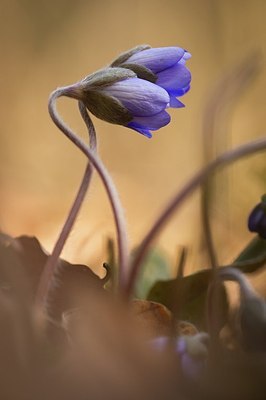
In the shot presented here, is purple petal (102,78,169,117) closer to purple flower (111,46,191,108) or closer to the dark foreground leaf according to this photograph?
purple flower (111,46,191,108)

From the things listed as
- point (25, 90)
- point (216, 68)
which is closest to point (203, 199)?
point (25, 90)

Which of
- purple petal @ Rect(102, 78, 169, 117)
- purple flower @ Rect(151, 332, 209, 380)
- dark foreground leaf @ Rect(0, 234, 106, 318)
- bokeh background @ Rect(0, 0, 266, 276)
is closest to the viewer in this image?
purple flower @ Rect(151, 332, 209, 380)

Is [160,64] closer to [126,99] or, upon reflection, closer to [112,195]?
[126,99]

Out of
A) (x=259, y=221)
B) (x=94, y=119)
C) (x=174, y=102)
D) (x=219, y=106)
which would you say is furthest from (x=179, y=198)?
(x=94, y=119)

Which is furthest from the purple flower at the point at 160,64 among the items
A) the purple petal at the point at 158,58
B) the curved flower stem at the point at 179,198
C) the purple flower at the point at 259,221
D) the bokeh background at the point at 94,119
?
the bokeh background at the point at 94,119

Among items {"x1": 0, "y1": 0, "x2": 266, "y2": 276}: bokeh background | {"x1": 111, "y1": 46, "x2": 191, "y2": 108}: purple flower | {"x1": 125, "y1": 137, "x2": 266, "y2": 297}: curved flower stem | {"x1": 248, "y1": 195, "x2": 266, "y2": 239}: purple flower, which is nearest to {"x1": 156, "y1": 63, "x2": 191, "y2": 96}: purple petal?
{"x1": 111, "y1": 46, "x2": 191, "y2": 108}: purple flower

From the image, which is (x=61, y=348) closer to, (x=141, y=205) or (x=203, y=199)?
(x=203, y=199)
